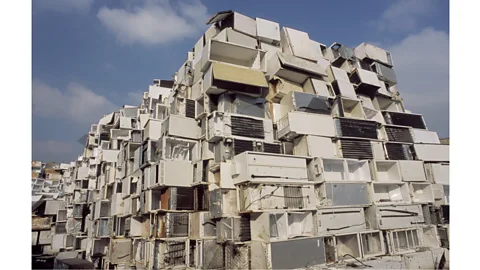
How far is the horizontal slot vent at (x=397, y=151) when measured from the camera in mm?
13141

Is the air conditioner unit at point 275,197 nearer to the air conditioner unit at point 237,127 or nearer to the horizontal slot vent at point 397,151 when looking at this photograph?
the air conditioner unit at point 237,127

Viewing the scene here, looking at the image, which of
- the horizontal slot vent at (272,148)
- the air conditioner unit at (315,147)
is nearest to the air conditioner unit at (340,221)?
the air conditioner unit at (315,147)

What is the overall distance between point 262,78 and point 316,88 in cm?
264

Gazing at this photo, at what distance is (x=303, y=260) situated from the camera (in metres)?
9.15

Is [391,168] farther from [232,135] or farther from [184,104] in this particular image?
[184,104]

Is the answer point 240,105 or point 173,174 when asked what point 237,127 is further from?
point 173,174

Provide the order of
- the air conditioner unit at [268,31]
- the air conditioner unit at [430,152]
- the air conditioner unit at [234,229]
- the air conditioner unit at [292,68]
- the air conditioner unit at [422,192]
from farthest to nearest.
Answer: the air conditioner unit at [268,31] < the air conditioner unit at [430,152] < the air conditioner unit at [422,192] < the air conditioner unit at [292,68] < the air conditioner unit at [234,229]

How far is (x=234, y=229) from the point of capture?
9719 mm

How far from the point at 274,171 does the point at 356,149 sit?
430 cm

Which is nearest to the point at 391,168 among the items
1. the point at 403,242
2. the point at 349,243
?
the point at 403,242

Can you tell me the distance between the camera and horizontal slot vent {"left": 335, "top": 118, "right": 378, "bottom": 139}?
1220 centimetres

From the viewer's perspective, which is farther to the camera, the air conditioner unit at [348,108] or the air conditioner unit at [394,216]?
the air conditioner unit at [348,108]

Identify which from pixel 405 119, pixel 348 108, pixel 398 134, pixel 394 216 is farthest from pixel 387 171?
pixel 405 119

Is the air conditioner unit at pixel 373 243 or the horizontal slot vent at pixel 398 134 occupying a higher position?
the horizontal slot vent at pixel 398 134
